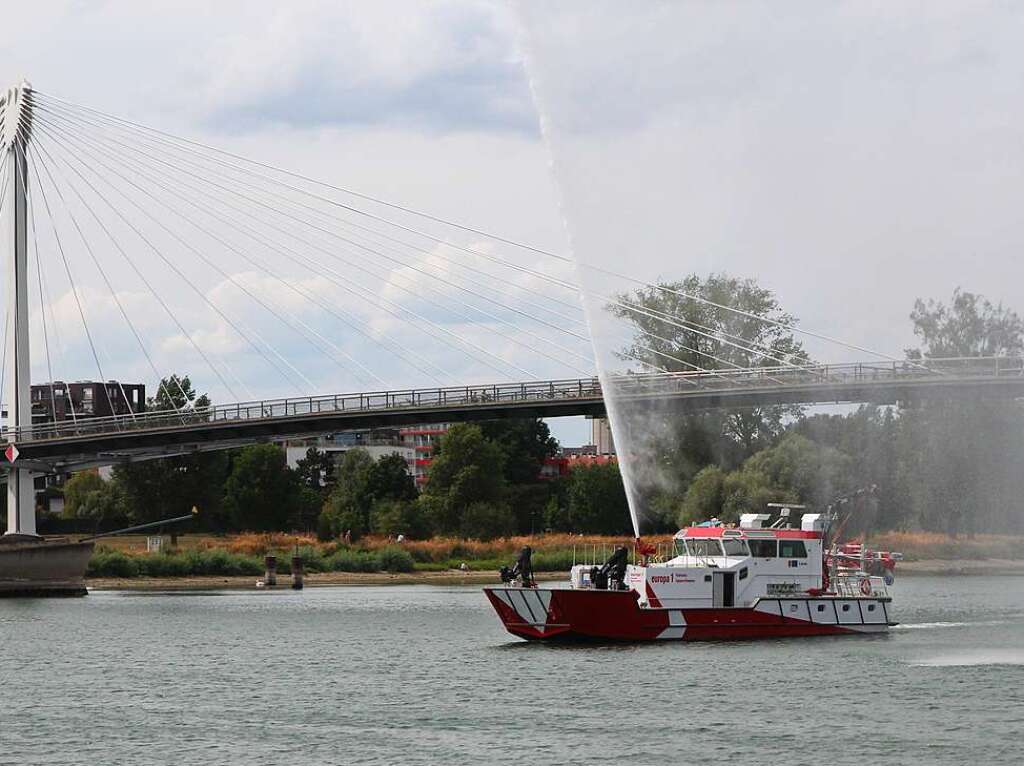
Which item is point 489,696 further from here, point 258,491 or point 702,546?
point 258,491

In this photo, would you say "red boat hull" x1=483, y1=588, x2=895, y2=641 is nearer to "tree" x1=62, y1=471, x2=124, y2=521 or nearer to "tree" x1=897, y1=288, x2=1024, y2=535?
"tree" x1=897, y1=288, x2=1024, y2=535

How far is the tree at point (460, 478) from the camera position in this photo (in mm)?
135000

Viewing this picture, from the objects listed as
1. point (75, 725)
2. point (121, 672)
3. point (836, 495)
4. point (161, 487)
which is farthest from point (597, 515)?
point (75, 725)

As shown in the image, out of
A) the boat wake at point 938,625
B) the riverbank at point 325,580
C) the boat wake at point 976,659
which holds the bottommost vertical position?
the boat wake at point 976,659

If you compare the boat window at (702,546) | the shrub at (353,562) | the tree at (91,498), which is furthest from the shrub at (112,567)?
the boat window at (702,546)

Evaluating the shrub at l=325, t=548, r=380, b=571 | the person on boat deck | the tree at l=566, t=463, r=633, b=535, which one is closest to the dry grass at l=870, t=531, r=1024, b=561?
the shrub at l=325, t=548, r=380, b=571

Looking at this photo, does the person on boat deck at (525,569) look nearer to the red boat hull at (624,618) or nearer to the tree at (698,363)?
the red boat hull at (624,618)

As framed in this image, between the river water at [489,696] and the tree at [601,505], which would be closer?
the river water at [489,696]

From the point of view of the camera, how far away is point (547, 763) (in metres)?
35.9

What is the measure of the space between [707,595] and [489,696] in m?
14.2

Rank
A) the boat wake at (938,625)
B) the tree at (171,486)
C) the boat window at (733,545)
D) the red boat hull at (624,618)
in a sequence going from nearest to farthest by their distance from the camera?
the red boat hull at (624,618) → the boat window at (733,545) → the boat wake at (938,625) → the tree at (171,486)

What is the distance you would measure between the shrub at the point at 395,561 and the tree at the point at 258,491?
92.3 feet

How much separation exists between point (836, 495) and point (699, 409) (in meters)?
8.68

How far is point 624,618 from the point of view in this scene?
2200 inches
